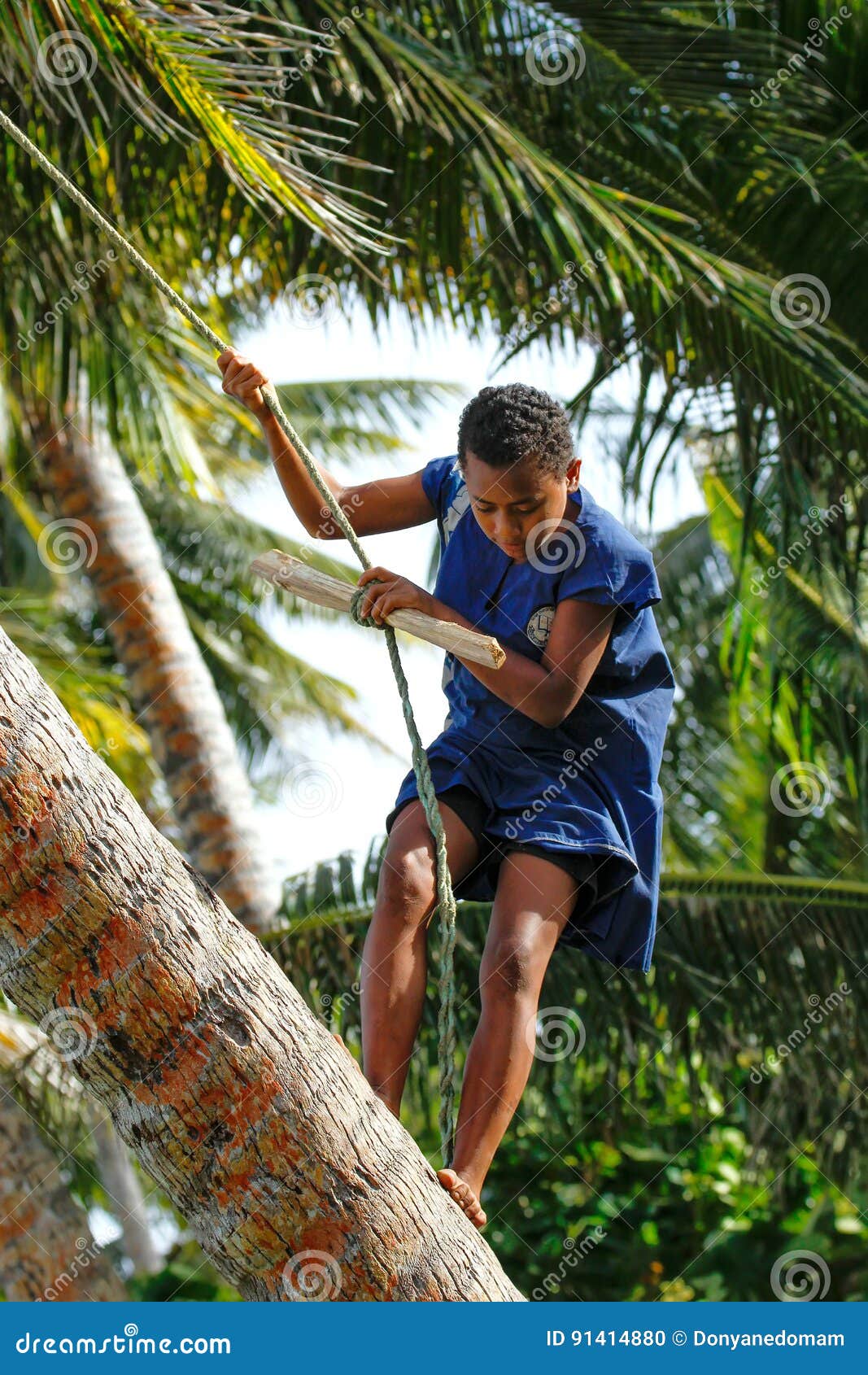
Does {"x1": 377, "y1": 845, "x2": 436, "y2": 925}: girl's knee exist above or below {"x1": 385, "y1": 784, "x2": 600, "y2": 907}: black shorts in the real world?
below

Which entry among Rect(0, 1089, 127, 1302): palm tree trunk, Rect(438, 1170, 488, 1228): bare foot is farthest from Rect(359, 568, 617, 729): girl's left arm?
Rect(0, 1089, 127, 1302): palm tree trunk

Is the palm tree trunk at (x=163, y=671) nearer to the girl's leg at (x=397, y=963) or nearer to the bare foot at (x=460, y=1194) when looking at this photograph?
the girl's leg at (x=397, y=963)

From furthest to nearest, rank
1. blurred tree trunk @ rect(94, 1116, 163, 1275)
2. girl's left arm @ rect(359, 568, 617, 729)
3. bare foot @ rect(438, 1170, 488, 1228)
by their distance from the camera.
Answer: blurred tree trunk @ rect(94, 1116, 163, 1275) → girl's left arm @ rect(359, 568, 617, 729) → bare foot @ rect(438, 1170, 488, 1228)

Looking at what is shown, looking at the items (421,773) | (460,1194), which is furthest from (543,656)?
(460,1194)

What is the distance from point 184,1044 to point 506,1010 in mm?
679

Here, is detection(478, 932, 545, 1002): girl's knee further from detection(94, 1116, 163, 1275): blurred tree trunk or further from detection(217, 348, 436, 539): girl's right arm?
detection(94, 1116, 163, 1275): blurred tree trunk

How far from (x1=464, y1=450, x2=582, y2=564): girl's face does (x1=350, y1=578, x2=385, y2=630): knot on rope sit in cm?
24

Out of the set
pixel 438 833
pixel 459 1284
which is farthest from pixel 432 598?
pixel 459 1284

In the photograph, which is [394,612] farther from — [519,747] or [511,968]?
[511,968]

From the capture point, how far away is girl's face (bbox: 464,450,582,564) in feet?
8.53

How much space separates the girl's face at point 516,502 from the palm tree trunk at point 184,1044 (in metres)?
0.88

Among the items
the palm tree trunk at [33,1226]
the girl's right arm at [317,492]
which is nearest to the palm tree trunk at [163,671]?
the palm tree trunk at [33,1226]

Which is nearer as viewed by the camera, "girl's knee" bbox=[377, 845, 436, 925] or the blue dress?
"girl's knee" bbox=[377, 845, 436, 925]

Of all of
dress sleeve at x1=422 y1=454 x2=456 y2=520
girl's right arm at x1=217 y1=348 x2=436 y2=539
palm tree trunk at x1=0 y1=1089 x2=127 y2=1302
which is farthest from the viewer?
palm tree trunk at x1=0 y1=1089 x2=127 y2=1302
